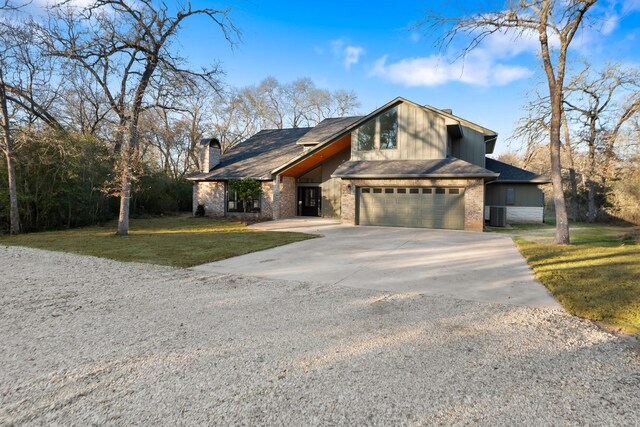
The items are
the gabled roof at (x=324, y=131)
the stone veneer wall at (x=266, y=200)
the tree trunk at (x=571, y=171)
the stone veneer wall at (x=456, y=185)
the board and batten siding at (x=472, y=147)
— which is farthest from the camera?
the tree trunk at (x=571, y=171)

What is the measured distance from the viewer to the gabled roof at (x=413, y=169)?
1394 cm

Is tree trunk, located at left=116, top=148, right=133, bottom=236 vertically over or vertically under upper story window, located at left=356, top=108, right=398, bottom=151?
under

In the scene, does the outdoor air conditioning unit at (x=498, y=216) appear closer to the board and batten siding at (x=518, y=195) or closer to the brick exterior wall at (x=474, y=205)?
the board and batten siding at (x=518, y=195)

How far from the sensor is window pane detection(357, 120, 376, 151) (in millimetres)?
16828

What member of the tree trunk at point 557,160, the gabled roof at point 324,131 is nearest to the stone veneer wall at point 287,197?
the gabled roof at point 324,131

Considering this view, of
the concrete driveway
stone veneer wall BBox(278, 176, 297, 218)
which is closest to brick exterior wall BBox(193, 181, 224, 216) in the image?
stone veneer wall BBox(278, 176, 297, 218)

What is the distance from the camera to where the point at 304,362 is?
2930mm

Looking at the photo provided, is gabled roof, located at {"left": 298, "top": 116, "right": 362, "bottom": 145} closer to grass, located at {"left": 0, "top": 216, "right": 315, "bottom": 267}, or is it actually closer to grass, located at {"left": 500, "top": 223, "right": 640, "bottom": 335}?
grass, located at {"left": 0, "top": 216, "right": 315, "bottom": 267}

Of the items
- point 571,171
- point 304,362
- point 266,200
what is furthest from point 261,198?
point 571,171

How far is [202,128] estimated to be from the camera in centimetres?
3412

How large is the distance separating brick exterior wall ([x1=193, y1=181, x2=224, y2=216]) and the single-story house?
2.5 inches

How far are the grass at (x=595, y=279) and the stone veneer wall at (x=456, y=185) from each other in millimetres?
4657

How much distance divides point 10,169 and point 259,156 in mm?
12666

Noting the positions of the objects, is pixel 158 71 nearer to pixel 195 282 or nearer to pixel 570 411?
pixel 195 282
